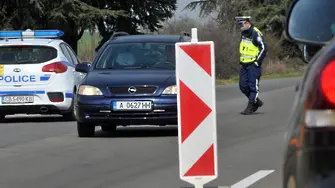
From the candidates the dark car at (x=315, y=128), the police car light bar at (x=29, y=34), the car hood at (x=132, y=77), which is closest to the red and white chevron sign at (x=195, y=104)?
the dark car at (x=315, y=128)

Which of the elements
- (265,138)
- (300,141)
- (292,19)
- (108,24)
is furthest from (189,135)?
(108,24)

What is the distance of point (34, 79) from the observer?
16.6 m

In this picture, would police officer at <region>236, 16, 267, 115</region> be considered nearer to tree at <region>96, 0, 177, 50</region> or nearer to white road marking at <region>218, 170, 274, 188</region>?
white road marking at <region>218, 170, 274, 188</region>

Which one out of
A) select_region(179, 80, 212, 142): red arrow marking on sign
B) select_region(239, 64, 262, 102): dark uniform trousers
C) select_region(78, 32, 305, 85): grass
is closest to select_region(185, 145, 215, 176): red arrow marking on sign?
select_region(179, 80, 212, 142): red arrow marking on sign

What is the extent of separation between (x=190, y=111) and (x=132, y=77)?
19.3 ft

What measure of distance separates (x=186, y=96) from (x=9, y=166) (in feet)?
12.3

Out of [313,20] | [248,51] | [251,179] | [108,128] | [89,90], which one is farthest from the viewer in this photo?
[248,51]

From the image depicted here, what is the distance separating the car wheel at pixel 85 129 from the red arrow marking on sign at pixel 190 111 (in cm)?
617

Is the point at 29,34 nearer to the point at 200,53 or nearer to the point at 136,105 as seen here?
the point at 136,105

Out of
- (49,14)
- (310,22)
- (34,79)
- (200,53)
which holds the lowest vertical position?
(49,14)

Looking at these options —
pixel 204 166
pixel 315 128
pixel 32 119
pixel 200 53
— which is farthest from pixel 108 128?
pixel 315 128

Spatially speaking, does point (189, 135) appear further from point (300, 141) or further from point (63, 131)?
point (63, 131)

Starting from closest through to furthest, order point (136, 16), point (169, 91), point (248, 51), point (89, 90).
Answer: point (169, 91)
point (89, 90)
point (248, 51)
point (136, 16)

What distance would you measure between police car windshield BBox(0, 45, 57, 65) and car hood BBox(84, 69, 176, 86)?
131 inches
